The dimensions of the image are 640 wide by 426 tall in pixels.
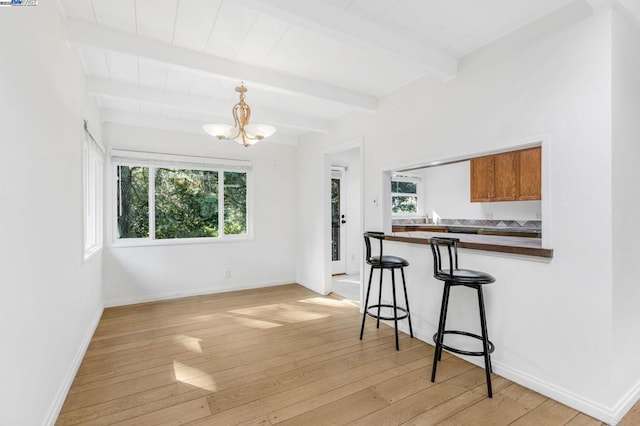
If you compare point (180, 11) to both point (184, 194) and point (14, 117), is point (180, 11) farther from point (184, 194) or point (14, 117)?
point (184, 194)

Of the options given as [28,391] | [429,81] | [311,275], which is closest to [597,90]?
[429,81]

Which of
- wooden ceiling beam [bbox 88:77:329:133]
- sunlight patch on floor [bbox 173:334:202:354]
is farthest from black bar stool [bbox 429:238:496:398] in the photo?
wooden ceiling beam [bbox 88:77:329:133]

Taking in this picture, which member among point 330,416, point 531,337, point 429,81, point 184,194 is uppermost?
point 429,81

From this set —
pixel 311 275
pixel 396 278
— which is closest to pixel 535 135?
pixel 396 278

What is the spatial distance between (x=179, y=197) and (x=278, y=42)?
9.63 ft

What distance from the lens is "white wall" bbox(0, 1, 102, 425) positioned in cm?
128

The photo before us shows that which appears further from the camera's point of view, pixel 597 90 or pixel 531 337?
pixel 531 337

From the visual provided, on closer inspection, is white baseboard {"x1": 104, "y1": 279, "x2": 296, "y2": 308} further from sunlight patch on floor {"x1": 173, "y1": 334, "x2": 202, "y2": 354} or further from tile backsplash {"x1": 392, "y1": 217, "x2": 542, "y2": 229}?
tile backsplash {"x1": 392, "y1": 217, "x2": 542, "y2": 229}

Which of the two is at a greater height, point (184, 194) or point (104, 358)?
point (184, 194)

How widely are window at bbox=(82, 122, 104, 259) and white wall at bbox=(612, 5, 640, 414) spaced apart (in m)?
4.01

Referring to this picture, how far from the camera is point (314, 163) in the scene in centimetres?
473

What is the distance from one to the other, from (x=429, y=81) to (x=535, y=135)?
44.2 inches

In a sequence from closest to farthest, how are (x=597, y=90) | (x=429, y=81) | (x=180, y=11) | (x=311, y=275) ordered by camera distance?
(x=597, y=90)
(x=180, y=11)
(x=429, y=81)
(x=311, y=275)

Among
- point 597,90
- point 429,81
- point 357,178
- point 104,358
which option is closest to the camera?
point 597,90
